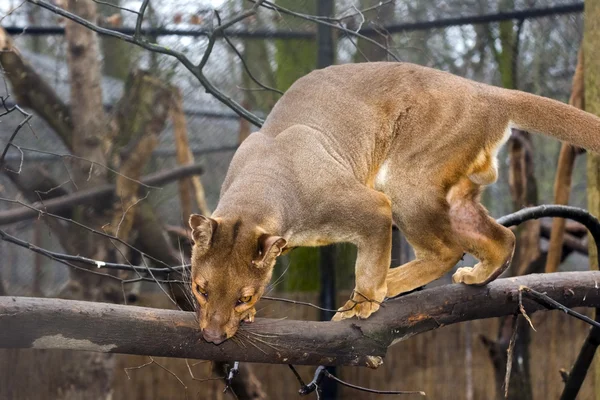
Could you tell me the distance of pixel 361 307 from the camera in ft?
9.62

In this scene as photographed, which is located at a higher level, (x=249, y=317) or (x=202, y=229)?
(x=202, y=229)

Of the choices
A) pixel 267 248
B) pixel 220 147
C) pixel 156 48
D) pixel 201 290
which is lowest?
pixel 220 147

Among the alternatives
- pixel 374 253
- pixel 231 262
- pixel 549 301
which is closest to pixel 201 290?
pixel 231 262

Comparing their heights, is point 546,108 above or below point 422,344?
above

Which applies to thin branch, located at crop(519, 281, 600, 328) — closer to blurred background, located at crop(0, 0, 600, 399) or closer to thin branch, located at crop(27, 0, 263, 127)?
thin branch, located at crop(27, 0, 263, 127)

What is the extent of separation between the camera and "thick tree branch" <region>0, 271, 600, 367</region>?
202 cm

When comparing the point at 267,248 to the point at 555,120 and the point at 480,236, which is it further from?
the point at 555,120

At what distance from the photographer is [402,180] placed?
126 inches

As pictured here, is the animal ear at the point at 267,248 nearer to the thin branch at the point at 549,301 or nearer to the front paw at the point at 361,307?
the front paw at the point at 361,307

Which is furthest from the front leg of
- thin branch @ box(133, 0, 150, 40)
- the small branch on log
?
the small branch on log

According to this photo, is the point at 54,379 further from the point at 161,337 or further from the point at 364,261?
the point at 161,337

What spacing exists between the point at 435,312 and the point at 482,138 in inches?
31.7

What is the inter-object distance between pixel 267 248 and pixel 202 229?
24cm

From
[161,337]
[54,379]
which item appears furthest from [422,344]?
[161,337]
